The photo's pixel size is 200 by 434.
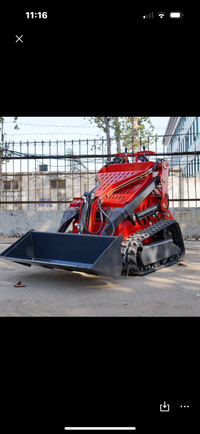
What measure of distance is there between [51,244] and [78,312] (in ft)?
6.20

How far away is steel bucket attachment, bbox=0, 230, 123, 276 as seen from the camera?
169 inches

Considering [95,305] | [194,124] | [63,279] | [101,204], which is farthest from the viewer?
[194,124]

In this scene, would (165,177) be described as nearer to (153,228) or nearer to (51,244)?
(153,228)

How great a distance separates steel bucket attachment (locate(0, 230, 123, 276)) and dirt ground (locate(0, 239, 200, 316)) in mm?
294

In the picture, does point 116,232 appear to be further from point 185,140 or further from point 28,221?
point 185,140

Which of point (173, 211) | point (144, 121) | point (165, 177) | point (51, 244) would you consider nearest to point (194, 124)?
point (144, 121)

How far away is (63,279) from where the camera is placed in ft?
16.8

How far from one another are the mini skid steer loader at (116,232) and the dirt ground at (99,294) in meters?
0.28

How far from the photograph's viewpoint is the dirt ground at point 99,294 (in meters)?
3.45

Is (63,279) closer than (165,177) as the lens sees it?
Yes
